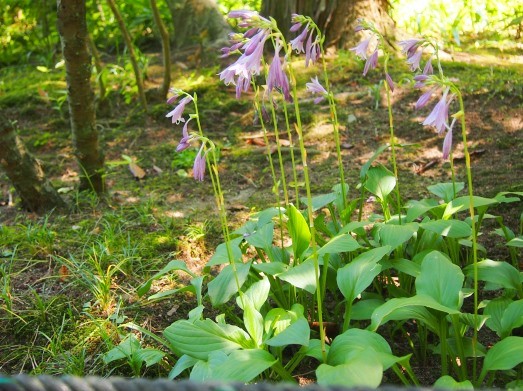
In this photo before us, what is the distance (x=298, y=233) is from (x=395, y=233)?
45 cm

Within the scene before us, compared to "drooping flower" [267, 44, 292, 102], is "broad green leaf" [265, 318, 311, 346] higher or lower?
lower

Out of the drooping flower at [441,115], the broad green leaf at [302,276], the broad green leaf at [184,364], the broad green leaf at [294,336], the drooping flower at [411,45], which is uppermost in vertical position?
the drooping flower at [411,45]

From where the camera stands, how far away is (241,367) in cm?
207

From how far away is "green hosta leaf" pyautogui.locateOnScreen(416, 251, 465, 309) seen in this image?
94.8 inches

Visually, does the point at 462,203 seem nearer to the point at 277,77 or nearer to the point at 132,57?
the point at 277,77

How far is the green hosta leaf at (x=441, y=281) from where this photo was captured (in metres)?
2.41

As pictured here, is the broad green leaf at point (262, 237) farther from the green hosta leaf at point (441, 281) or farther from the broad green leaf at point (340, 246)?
the green hosta leaf at point (441, 281)

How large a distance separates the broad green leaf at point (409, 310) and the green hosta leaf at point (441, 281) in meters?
0.07

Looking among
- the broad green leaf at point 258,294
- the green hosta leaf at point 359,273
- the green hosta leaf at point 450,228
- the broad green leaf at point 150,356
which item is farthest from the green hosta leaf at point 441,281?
the broad green leaf at point 150,356

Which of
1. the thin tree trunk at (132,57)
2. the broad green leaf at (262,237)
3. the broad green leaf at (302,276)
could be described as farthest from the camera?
the thin tree trunk at (132,57)

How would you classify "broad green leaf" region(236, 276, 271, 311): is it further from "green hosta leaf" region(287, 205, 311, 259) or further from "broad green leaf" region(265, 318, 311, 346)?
"broad green leaf" region(265, 318, 311, 346)

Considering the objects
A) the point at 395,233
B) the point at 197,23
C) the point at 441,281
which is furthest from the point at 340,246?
the point at 197,23

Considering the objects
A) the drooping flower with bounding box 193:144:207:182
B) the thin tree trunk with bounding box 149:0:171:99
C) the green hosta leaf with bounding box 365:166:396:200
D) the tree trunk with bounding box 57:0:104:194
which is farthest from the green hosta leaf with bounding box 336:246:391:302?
the thin tree trunk with bounding box 149:0:171:99

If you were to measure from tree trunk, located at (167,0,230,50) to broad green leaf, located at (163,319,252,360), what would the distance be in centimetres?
559
